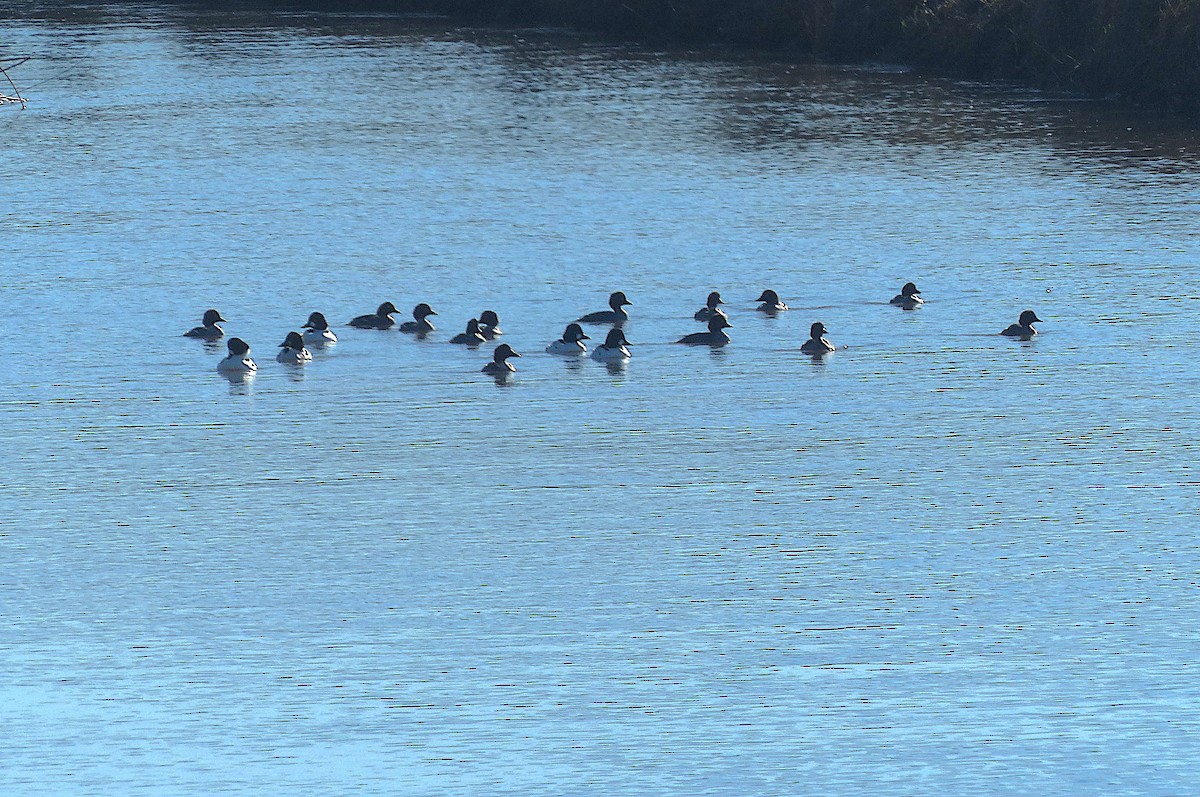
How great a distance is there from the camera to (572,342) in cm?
2638

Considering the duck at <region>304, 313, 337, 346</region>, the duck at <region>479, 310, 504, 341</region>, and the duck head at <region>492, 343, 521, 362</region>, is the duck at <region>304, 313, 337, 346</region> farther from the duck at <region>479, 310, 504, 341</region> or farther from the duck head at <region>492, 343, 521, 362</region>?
the duck head at <region>492, 343, 521, 362</region>

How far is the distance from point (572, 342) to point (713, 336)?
1832 millimetres

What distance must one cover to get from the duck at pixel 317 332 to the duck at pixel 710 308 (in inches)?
189

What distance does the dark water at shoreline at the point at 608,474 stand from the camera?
14.9 m

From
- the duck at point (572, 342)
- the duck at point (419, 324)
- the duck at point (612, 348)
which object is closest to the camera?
the duck at point (612, 348)

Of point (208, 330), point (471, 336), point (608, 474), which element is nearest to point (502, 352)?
point (471, 336)

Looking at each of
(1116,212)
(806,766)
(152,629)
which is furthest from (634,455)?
(1116,212)

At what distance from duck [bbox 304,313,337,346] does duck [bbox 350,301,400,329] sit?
743 millimetres

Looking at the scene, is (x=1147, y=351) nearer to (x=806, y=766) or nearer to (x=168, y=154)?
(x=806, y=766)

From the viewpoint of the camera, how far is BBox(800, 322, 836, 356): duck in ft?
86.5

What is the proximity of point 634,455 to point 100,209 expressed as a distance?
682 inches

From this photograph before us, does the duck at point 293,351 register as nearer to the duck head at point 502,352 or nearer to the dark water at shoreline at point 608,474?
the dark water at shoreline at point 608,474

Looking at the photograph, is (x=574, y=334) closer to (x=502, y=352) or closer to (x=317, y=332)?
(x=502, y=352)

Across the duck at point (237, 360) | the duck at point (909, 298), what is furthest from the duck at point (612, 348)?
the duck at point (909, 298)
